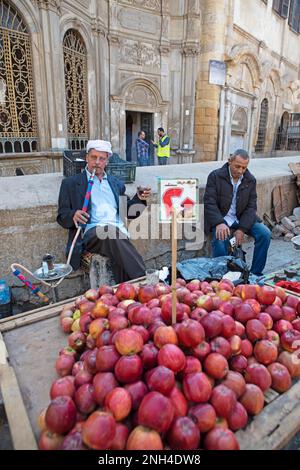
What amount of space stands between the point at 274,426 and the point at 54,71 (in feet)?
28.8

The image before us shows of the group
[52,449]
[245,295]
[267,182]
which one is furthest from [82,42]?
[52,449]

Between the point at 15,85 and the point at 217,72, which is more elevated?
the point at 217,72

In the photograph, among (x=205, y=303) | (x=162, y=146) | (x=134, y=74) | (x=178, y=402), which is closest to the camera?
(x=178, y=402)

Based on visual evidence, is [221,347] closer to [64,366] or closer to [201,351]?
[201,351]

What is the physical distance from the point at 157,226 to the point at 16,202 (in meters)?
1.57

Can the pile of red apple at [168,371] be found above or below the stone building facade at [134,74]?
below

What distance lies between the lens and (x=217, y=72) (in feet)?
40.7

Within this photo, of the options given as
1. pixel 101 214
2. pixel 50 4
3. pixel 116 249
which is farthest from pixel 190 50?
pixel 116 249

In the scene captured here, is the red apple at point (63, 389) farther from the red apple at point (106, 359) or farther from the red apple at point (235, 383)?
the red apple at point (235, 383)

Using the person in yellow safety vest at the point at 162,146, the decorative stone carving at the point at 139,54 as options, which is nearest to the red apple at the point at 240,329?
the person in yellow safety vest at the point at 162,146

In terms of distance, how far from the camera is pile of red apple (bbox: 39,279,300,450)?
0.92 meters

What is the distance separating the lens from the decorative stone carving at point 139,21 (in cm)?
1024

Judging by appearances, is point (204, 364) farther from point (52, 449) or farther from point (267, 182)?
point (267, 182)

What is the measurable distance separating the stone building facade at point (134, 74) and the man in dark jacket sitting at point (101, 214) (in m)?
5.43
